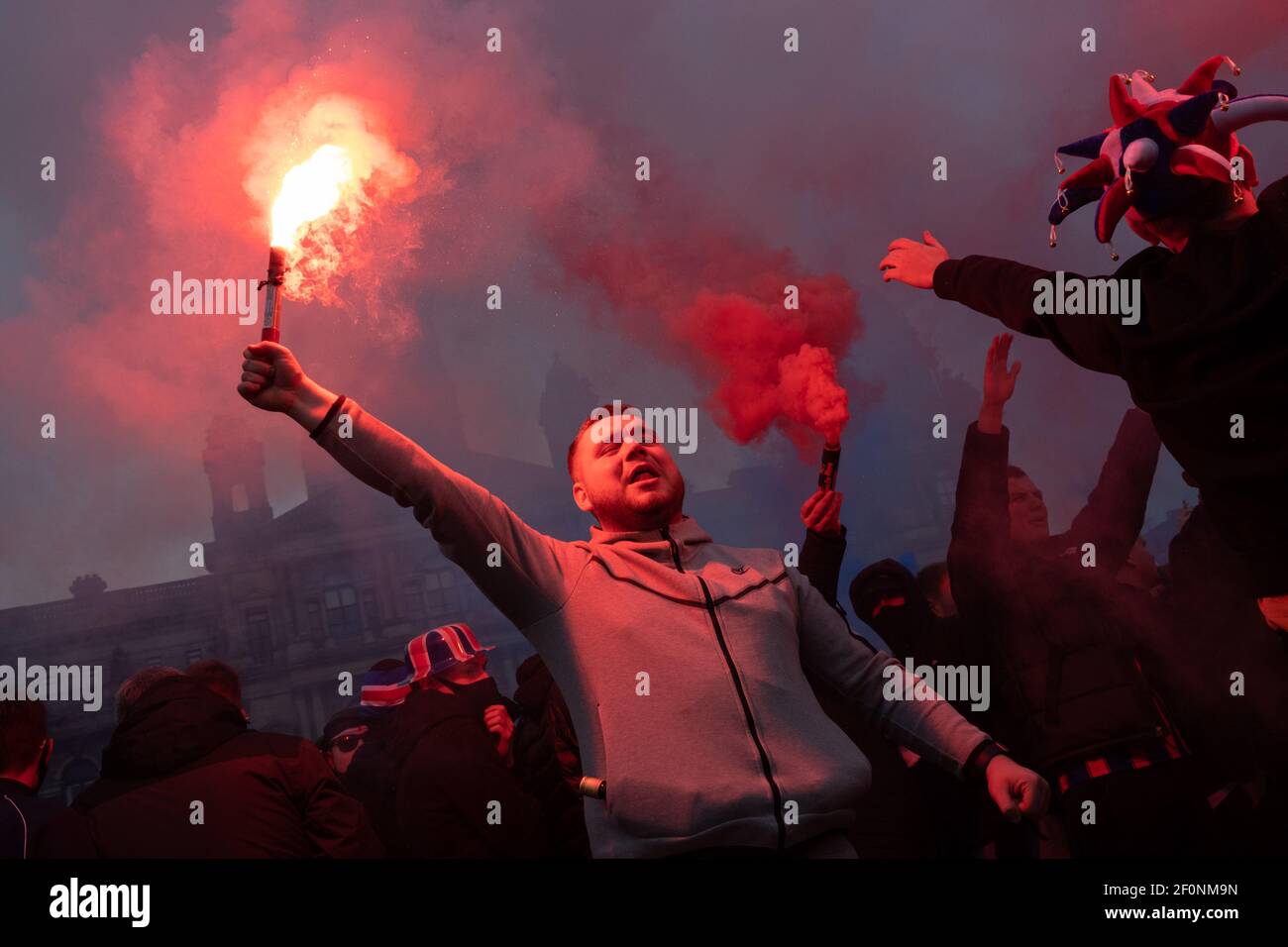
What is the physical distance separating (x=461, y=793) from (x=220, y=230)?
9.72 feet

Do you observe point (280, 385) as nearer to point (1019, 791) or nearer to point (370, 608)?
point (1019, 791)

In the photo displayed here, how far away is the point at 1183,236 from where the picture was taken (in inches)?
123

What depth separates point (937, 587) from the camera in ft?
16.0

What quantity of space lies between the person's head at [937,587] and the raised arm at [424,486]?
2.64m

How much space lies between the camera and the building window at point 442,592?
5218mm

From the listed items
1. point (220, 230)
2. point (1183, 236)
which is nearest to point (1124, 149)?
point (1183, 236)

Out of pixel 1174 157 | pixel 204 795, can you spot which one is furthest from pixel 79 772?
pixel 1174 157

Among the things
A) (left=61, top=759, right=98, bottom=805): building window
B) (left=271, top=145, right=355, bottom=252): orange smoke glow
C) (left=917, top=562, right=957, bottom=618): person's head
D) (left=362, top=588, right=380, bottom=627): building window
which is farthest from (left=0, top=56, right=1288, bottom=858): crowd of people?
(left=61, top=759, right=98, bottom=805): building window

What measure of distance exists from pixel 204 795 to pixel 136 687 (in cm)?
62

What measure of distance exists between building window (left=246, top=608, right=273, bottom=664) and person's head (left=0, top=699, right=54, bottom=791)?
1662mm

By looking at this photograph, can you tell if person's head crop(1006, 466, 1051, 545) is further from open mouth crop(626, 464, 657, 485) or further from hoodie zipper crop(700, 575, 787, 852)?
hoodie zipper crop(700, 575, 787, 852)

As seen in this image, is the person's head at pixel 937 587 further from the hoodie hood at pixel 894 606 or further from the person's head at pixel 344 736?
the person's head at pixel 344 736

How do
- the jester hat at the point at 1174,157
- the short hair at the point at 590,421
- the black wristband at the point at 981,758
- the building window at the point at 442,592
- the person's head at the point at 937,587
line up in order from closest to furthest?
the black wristband at the point at 981,758
the jester hat at the point at 1174,157
the short hair at the point at 590,421
the person's head at the point at 937,587
the building window at the point at 442,592

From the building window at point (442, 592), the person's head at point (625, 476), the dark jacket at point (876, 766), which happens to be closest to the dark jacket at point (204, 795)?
the person's head at point (625, 476)
